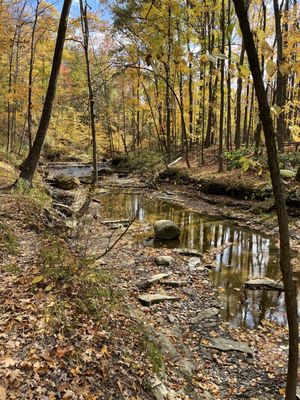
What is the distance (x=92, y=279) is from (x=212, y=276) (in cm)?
351

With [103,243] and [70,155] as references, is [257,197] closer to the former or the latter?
[103,243]

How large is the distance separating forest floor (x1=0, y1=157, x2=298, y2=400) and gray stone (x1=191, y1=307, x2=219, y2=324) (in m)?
0.02

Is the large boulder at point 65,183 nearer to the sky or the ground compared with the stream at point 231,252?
nearer to the sky

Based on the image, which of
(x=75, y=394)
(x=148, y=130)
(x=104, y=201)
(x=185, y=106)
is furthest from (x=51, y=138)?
(x=75, y=394)

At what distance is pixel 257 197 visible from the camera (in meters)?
13.9

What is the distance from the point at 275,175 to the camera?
5.29ft

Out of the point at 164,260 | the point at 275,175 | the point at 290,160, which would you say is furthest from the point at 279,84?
the point at 275,175

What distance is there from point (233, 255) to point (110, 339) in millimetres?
5890

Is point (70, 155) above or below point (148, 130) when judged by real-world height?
below

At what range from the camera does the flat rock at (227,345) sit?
4.86 m

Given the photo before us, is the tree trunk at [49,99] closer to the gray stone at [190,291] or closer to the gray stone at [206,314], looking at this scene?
the gray stone at [190,291]

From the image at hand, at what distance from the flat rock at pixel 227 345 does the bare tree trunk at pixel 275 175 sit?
304 cm

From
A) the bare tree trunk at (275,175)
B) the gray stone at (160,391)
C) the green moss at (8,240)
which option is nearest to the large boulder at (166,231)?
the green moss at (8,240)

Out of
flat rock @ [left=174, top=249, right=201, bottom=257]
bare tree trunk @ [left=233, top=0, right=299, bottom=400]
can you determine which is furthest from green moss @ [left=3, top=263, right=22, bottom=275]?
flat rock @ [left=174, top=249, right=201, bottom=257]
